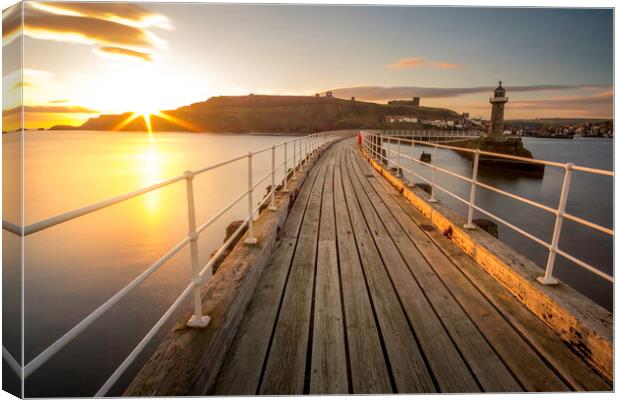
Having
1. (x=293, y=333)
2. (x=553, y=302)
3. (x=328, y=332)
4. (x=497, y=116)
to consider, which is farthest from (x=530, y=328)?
(x=497, y=116)

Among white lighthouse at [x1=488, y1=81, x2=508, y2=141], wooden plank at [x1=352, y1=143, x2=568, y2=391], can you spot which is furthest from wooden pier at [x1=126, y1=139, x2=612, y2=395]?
white lighthouse at [x1=488, y1=81, x2=508, y2=141]

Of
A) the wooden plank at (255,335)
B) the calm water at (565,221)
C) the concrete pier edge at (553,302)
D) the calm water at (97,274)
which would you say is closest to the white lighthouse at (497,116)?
the calm water at (565,221)

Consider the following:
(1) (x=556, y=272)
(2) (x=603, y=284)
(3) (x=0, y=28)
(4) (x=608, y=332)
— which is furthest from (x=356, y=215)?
(2) (x=603, y=284)

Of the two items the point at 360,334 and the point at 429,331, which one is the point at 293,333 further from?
the point at 429,331

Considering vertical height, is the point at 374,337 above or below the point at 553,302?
below

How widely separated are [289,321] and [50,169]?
5400 centimetres

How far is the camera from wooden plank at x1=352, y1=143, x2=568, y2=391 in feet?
5.65

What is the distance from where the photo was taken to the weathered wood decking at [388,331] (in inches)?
67.9

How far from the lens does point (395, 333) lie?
2094 mm

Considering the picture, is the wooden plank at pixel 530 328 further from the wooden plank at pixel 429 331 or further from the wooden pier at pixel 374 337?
the wooden plank at pixel 429 331

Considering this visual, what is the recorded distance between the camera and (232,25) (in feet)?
21.3

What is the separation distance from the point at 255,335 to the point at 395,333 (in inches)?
35.1

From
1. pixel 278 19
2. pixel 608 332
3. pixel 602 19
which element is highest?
pixel 278 19

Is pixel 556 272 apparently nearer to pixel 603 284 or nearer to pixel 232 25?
pixel 603 284
